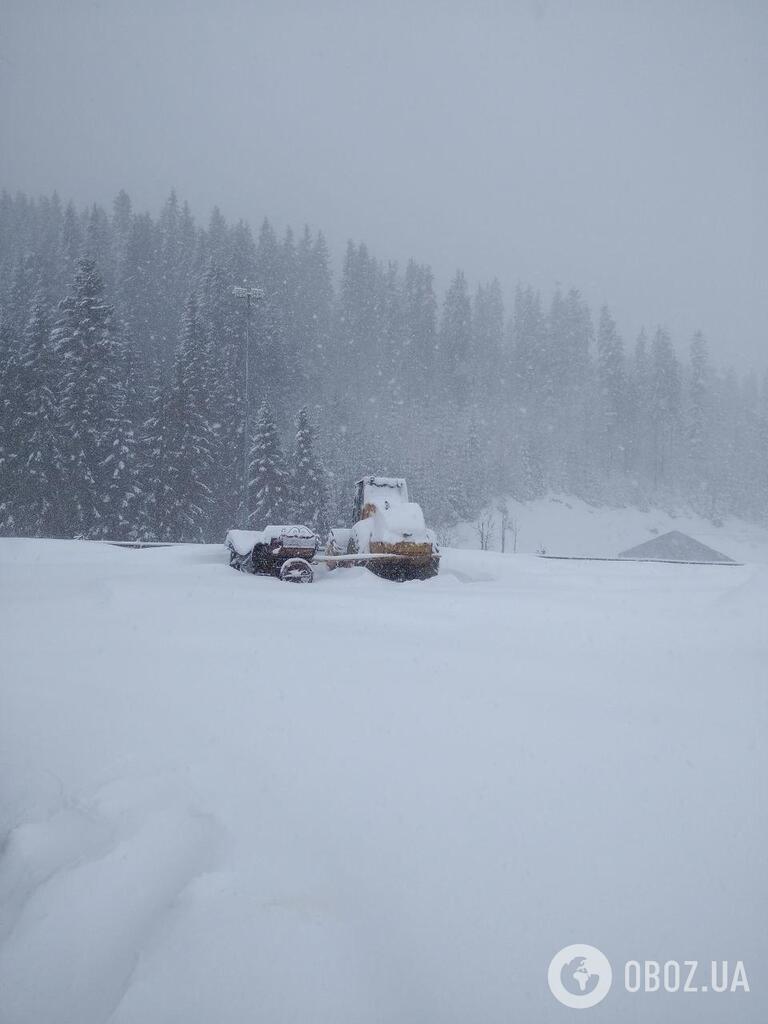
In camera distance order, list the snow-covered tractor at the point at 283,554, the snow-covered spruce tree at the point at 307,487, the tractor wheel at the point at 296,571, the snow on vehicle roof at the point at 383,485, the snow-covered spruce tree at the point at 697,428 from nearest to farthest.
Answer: the tractor wheel at the point at 296,571 < the snow-covered tractor at the point at 283,554 < the snow on vehicle roof at the point at 383,485 < the snow-covered spruce tree at the point at 307,487 < the snow-covered spruce tree at the point at 697,428

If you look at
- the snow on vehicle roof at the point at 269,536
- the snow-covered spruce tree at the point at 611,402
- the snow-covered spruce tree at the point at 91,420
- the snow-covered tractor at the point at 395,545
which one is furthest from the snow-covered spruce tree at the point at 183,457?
the snow-covered spruce tree at the point at 611,402

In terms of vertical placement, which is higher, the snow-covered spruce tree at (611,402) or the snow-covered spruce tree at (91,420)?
the snow-covered spruce tree at (611,402)

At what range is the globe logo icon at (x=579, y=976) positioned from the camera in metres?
2.17

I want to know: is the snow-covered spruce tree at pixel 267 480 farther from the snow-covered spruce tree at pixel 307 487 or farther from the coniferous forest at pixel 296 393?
the snow-covered spruce tree at pixel 307 487

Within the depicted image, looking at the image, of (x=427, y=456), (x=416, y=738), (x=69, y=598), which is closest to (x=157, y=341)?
(x=427, y=456)

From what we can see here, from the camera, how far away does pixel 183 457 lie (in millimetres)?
30359

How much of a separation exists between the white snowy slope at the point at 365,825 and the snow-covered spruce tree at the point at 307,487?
26746 millimetres

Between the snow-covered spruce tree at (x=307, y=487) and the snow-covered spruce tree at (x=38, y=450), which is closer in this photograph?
the snow-covered spruce tree at (x=38, y=450)

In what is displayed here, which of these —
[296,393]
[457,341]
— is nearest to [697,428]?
[457,341]

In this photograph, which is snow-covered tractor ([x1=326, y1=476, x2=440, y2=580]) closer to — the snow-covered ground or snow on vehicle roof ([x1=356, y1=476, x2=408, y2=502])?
snow on vehicle roof ([x1=356, y1=476, x2=408, y2=502])

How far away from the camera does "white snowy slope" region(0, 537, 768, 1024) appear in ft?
7.09

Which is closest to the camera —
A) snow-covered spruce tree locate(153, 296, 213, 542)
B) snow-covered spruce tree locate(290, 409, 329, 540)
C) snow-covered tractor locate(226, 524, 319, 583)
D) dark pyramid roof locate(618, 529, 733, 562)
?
snow-covered tractor locate(226, 524, 319, 583)

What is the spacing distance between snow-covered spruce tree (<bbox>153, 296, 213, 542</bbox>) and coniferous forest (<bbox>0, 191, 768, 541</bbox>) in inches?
4.4

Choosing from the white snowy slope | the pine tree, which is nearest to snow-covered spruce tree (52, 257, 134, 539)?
the white snowy slope
